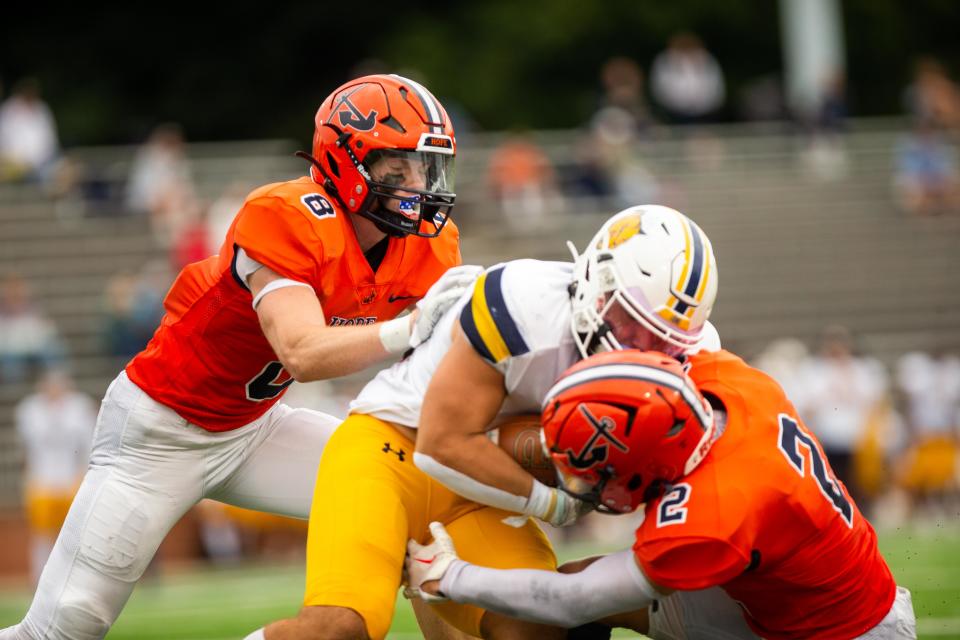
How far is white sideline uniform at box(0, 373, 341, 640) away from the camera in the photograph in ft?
17.0

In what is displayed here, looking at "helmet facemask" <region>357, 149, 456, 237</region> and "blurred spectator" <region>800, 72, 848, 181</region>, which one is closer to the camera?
"helmet facemask" <region>357, 149, 456, 237</region>

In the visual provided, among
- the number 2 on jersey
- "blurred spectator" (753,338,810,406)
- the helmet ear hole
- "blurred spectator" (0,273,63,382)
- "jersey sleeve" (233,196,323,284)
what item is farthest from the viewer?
"blurred spectator" (0,273,63,382)

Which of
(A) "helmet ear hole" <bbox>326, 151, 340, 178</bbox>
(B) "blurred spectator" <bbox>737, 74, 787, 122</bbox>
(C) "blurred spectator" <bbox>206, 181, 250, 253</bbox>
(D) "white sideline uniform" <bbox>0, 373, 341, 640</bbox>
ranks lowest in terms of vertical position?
(B) "blurred spectator" <bbox>737, 74, 787, 122</bbox>

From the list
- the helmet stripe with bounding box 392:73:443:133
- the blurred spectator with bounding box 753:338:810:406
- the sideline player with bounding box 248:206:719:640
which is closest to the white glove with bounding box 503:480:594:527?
the sideline player with bounding box 248:206:719:640

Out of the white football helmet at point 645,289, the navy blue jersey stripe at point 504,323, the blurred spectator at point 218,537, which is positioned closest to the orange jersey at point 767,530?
the white football helmet at point 645,289

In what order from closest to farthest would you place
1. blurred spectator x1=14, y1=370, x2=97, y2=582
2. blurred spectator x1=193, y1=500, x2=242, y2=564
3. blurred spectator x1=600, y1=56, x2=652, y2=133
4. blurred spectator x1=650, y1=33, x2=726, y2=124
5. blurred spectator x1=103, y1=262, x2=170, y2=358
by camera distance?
blurred spectator x1=14, y1=370, x2=97, y2=582 → blurred spectator x1=193, y1=500, x2=242, y2=564 → blurred spectator x1=103, y1=262, x2=170, y2=358 → blurred spectator x1=600, y1=56, x2=652, y2=133 → blurred spectator x1=650, y1=33, x2=726, y2=124

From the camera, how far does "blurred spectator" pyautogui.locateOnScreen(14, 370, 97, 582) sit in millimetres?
12625

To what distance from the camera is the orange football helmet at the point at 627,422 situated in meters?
4.12

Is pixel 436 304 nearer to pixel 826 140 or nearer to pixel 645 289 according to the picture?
pixel 645 289

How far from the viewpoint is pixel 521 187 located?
1775 centimetres

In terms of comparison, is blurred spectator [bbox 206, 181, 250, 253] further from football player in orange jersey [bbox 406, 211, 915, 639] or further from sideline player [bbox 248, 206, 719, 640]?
football player in orange jersey [bbox 406, 211, 915, 639]

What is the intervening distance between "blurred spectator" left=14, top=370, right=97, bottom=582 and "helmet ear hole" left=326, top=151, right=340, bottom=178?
26.2ft

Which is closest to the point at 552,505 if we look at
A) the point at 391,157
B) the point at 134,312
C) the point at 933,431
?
the point at 391,157

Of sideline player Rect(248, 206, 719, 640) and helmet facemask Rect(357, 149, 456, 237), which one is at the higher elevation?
helmet facemask Rect(357, 149, 456, 237)
